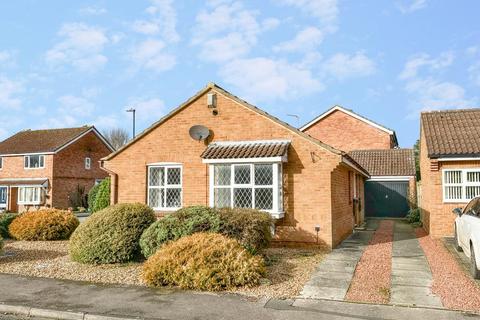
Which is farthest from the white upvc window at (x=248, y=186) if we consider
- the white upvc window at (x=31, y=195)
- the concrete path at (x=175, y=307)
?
the white upvc window at (x=31, y=195)

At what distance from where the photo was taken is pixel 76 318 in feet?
19.4

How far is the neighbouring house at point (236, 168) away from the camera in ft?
36.9

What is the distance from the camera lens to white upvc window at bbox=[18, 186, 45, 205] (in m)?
34.2

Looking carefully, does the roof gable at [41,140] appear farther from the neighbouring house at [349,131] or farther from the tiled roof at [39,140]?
the neighbouring house at [349,131]

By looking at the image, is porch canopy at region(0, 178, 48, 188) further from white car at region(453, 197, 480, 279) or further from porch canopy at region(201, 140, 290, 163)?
white car at region(453, 197, 480, 279)

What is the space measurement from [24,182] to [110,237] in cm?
3013

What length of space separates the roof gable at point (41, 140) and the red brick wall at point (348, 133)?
22.1 m

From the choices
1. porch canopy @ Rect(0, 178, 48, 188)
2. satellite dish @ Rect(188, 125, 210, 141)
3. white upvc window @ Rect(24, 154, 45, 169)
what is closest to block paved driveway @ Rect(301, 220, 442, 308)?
satellite dish @ Rect(188, 125, 210, 141)

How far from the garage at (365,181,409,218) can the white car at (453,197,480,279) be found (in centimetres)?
1585

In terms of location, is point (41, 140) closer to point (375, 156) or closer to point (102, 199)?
point (102, 199)

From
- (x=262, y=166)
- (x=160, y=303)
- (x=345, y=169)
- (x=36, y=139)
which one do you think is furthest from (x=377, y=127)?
(x=36, y=139)

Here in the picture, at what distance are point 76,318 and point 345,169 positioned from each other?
1078cm

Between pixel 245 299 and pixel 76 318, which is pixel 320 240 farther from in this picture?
pixel 76 318

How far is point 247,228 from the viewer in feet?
29.9
